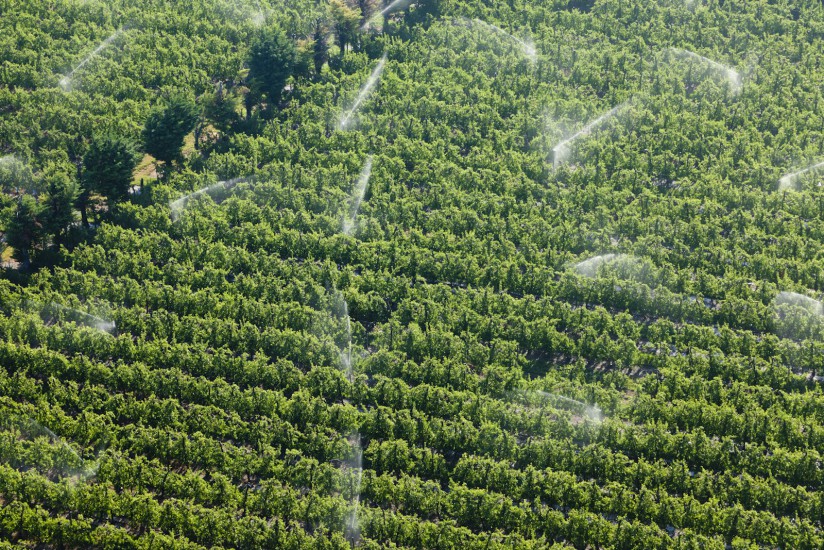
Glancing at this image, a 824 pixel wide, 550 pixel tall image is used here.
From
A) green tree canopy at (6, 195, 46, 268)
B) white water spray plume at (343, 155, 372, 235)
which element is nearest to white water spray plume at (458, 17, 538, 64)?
white water spray plume at (343, 155, 372, 235)

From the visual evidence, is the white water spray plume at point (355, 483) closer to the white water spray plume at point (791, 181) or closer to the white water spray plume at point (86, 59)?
the white water spray plume at point (791, 181)

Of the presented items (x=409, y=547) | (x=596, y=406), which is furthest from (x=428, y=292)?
(x=409, y=547)

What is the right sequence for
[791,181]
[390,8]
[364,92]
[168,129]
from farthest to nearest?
1. [390,8]
2. [364,92]
3. [791,181]
4. [168,129]

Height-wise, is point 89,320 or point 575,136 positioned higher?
point 575,136

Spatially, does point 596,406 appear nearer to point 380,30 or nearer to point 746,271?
point 746,271

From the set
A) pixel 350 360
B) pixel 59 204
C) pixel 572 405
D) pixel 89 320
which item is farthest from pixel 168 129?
pixel 572 405

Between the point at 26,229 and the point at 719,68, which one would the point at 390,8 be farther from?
the point at 26,229

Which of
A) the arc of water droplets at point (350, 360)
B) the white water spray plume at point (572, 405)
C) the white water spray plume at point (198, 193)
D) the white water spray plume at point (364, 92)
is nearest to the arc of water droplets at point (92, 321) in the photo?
the white water spray plume at point (198, 193)
